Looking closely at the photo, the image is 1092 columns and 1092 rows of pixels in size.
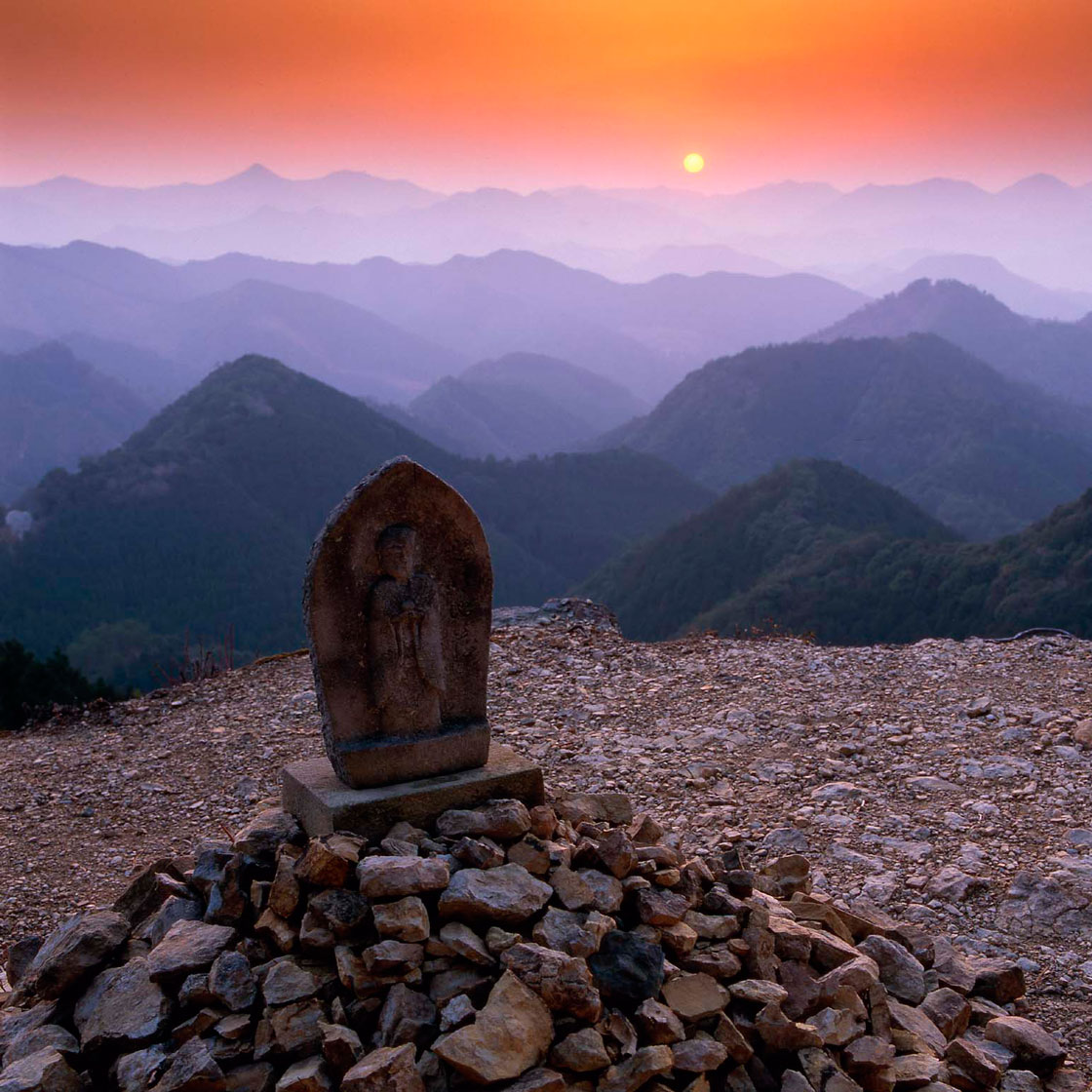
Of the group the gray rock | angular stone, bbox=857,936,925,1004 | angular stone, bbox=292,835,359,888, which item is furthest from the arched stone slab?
angular stone, bbox=857,936,925,1004

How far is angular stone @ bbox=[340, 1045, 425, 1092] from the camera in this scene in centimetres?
295

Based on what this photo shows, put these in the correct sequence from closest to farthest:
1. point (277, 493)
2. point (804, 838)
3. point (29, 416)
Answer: point (804, 838) → point (277, 493) → point (29, 416)

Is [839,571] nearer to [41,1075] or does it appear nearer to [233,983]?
[233,983]

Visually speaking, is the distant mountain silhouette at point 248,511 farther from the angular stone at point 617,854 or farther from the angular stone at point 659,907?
the angular stone at point 659,907

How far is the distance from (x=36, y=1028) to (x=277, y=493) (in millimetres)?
53133

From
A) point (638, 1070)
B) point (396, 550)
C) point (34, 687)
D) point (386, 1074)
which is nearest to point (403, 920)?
point (386, 1074)

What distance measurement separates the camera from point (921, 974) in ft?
13.9

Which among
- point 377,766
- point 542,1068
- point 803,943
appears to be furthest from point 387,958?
point 803,943

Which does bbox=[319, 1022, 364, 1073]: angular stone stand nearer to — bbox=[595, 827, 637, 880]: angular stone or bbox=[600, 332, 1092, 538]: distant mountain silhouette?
bbox=[595, 827, 637, 880]: angular stone

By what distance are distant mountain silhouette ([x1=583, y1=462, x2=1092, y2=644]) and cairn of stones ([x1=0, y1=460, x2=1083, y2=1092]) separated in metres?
7.23

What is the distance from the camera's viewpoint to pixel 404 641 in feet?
14.5

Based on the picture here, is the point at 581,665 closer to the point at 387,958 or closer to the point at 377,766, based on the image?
the point at 377,766

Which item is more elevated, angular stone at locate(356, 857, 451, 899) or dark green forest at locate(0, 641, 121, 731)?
angular stone at locate(356, 857, 451, 899)

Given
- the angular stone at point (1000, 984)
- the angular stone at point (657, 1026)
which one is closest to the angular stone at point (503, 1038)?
the angular stone at point (657, 1026)
